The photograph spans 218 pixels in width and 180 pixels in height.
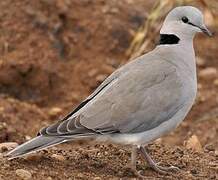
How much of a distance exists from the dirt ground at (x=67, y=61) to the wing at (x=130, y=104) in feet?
3.21

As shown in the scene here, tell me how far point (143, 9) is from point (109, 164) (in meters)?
5.14

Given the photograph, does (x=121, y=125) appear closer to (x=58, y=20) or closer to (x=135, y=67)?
(x=135, y=67)

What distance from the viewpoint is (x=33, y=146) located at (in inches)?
199

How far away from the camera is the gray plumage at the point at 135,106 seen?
5215mm

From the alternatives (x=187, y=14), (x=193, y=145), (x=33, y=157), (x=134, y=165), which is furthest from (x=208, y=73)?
(x=33, y=157)

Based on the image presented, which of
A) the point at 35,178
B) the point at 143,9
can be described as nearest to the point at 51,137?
the point at 35,178

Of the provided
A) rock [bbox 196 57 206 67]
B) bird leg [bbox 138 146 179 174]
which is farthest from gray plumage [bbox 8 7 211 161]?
rock [bbox 196 57 206 67]

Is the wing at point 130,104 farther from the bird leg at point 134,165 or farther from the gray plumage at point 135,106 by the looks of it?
the bird leg at point 134,165

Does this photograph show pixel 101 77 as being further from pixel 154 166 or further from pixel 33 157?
pixel 33 157

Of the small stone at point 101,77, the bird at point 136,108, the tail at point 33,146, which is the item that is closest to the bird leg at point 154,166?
the bird at point 136,108

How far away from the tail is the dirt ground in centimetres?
144

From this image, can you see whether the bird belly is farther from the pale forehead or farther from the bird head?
the pale forehead

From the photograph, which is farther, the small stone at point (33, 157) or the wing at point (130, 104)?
the small stone at point (33, 157)

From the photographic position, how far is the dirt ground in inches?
312
